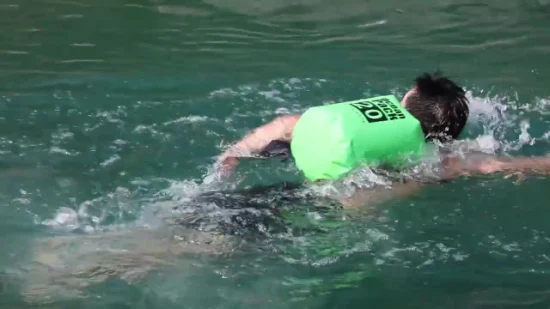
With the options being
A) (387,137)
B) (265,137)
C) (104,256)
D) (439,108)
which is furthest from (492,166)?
(104,256)

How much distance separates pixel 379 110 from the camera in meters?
4.37

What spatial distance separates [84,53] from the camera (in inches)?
275

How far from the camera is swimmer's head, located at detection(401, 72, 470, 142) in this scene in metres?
4.43

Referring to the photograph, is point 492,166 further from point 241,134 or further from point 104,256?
point 104,256

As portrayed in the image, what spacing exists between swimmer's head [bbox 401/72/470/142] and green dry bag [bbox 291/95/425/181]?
14 centimetres

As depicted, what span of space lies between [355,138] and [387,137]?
6.6 inches

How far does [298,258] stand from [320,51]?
3.42 metres

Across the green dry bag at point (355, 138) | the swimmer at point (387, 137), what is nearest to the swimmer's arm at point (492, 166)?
the swimmer at point (387, 137)

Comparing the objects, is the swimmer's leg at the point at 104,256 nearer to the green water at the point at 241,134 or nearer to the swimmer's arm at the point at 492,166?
the green water at the point at 241,134

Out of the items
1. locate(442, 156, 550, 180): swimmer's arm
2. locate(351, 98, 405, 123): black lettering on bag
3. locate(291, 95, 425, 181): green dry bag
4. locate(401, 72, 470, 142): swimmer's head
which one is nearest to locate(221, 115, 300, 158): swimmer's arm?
locate(291, 95, 425, 181): green dry bag

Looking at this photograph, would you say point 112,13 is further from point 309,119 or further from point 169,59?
point 309,119

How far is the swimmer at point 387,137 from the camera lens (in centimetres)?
427

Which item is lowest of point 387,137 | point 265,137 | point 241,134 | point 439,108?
point 241,134

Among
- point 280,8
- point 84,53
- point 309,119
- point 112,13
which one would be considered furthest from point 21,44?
point 309,119
